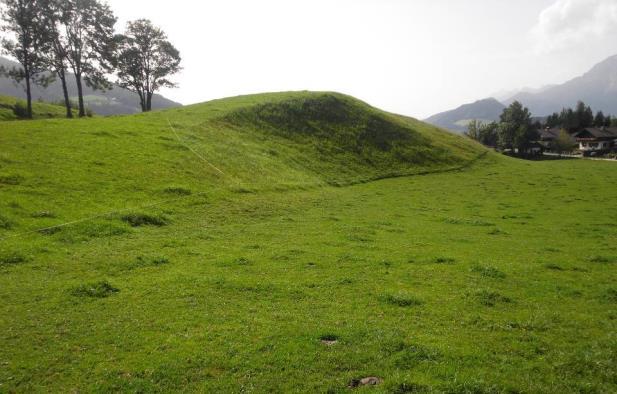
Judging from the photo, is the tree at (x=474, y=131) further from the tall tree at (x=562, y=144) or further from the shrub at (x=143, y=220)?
the shrub at (x=143, y=220)

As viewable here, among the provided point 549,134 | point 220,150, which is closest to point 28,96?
point 220,150

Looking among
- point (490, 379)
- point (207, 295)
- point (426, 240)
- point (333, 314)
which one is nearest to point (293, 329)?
point (333, 314)

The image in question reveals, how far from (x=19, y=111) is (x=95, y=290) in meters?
78.9

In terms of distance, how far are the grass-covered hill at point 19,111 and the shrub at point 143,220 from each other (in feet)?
196

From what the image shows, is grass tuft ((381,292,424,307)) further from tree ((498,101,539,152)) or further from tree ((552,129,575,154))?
tree ((552,129,575,154))

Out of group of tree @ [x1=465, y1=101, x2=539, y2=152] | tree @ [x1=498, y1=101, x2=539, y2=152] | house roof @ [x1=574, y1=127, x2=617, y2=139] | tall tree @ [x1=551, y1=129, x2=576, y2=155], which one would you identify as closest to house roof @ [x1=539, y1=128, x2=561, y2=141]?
house roof @ [x1=574, y1=127, x2=617, y2=139]

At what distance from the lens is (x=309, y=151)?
196 feet

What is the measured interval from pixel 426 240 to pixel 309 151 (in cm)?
3532

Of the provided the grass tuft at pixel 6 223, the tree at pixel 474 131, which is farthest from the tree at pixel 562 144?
the grass tuft at pixel 6 223

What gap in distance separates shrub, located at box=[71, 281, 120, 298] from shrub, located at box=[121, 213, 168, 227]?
31.4 feet

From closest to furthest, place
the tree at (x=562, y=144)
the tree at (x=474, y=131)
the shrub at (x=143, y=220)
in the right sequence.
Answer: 1. the shrub at (x=143, y=220)
2. the tree at (x=562, y=144)
3. the tree at (x=474, y=131)

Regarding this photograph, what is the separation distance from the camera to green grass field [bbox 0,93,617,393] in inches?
448

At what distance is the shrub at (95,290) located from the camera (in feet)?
51.8

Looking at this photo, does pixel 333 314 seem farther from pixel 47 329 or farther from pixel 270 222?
pixel 270 222
